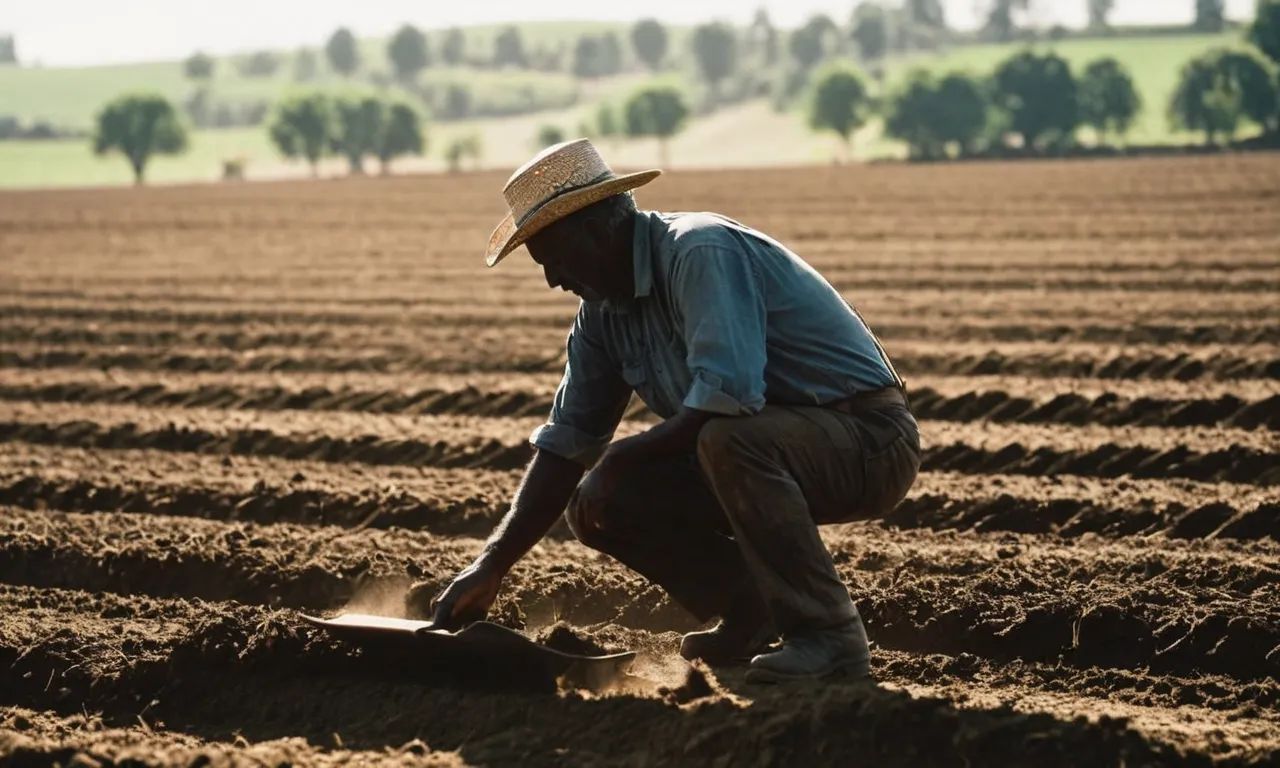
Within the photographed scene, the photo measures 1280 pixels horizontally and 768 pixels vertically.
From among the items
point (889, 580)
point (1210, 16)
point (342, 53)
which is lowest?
point (889, 580)

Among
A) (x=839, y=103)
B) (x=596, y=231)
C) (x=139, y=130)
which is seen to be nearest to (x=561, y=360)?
(x=596, y=231)

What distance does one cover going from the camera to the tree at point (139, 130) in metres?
82.1

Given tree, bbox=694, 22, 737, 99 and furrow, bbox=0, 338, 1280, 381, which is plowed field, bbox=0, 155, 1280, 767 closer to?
furrow, bbox=0, 338, 1280, 381

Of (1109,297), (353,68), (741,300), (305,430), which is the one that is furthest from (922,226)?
(353,68)

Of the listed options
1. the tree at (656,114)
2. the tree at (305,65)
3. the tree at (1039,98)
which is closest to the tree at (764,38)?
the tree at (305,65)

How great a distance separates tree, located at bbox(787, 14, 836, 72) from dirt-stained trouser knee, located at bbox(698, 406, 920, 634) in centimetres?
15271

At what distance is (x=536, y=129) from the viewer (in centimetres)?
11475

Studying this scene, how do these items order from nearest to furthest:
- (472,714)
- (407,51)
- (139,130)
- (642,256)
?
(642,256) → (472,714) → (139,130) → (407,51)

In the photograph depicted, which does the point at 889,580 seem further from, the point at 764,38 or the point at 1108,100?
the point at 764,38

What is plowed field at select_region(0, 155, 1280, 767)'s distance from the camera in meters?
4.40

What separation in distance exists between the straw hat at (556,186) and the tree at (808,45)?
152775 millimetres

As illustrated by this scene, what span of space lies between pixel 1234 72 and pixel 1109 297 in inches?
2445

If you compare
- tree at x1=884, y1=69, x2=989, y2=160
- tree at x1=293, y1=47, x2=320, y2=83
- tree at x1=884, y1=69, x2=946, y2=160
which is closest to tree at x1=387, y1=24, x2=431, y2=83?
tree at x1=293, y1=47, x2=320, y2=83

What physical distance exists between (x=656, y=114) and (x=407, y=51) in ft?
263
